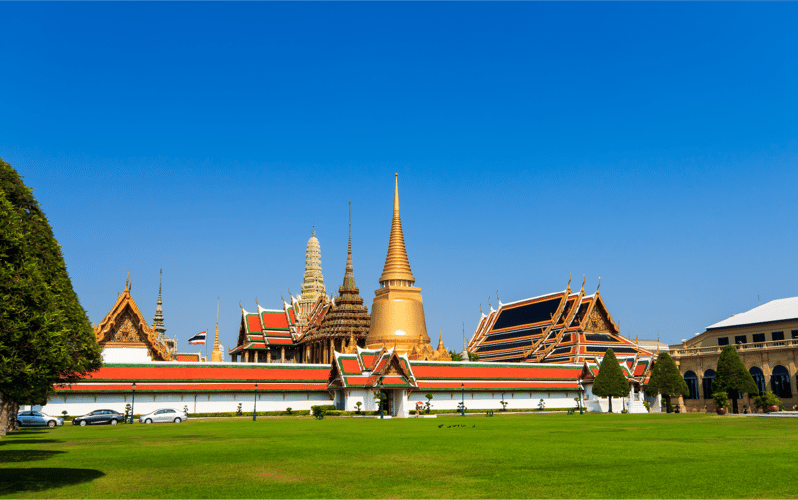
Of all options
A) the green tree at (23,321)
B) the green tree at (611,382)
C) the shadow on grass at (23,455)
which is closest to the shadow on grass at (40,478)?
the green tree at (23,321)

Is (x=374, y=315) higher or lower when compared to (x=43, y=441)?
higher

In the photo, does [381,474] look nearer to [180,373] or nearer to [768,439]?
[768,439]

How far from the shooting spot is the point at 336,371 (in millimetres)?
57156

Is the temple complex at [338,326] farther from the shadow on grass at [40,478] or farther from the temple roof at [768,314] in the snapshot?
the shadow on grass at [40,478]

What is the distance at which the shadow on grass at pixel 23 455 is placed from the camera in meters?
18.9

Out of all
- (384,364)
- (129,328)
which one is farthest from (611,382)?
Result: (129,328)

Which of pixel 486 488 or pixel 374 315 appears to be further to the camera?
pixel 374 315

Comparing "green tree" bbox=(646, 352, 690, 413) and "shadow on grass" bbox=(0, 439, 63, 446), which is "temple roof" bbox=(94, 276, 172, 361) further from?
"green tree" bbox=(646, 352, 690, 413)

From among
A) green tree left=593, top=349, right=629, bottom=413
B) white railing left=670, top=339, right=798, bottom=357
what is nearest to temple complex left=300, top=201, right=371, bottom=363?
green tree left=593, top=349, right=629, bottom=413

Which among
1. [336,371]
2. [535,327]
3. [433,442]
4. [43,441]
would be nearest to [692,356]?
[535,327]

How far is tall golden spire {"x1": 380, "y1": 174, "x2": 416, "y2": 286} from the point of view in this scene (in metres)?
75.9

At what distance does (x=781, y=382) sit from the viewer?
207ft

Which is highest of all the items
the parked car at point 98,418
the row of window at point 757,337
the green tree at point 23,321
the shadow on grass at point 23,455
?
the row of window at point 757,337

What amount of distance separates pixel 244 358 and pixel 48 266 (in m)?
81.9
